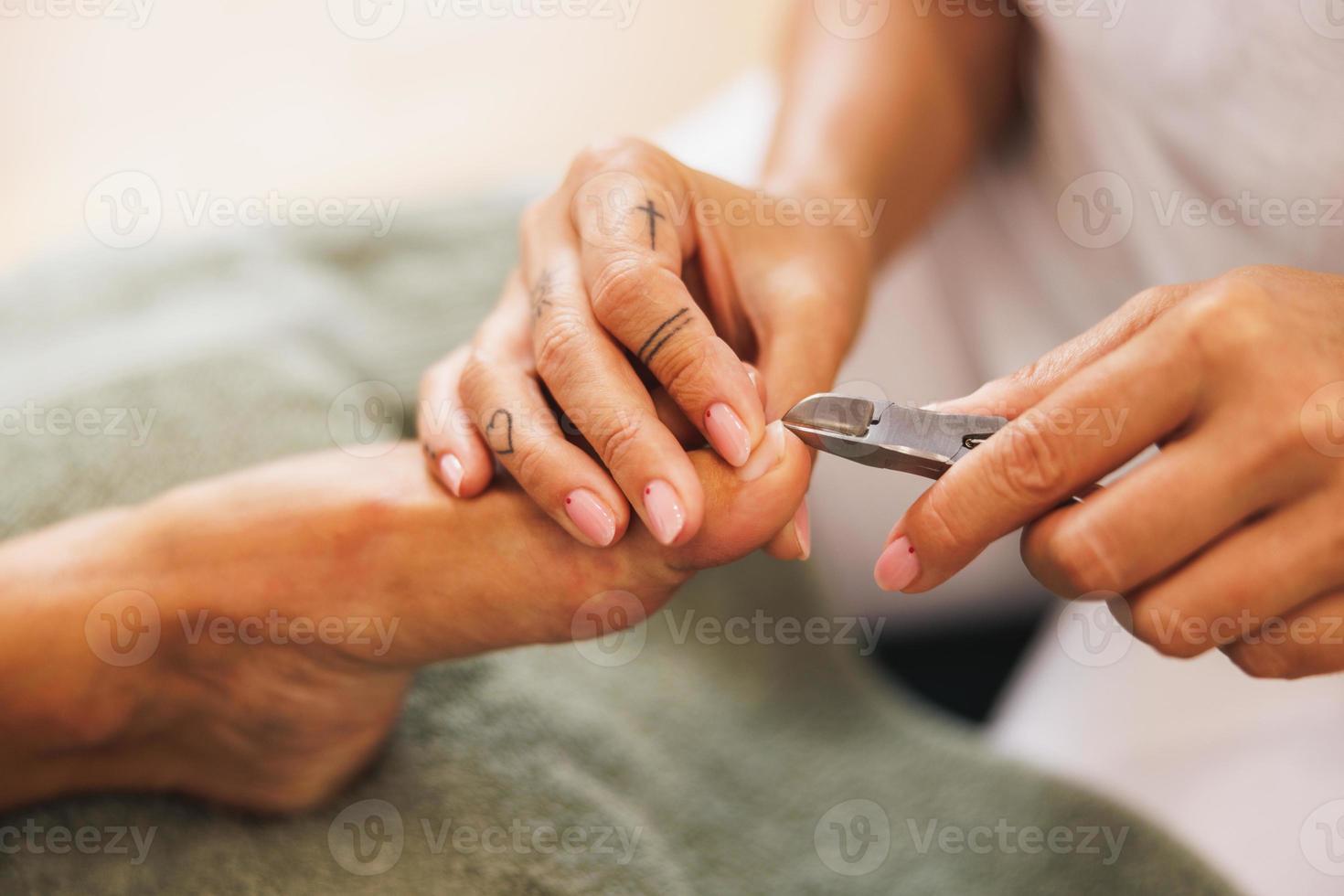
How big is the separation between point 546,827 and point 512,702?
0.41ft

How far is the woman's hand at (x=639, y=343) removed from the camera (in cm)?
67

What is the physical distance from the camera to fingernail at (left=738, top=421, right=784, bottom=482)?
26.3 inches

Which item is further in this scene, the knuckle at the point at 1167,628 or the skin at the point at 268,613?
the skin at the point at 268,613

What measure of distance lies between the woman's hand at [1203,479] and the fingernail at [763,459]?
0.11m

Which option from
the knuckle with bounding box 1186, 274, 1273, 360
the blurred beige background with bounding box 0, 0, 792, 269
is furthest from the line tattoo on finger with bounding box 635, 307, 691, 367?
the blurred beige background with bounding box 0, 0, 792, 269

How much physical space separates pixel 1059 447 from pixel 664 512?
24 centimetres

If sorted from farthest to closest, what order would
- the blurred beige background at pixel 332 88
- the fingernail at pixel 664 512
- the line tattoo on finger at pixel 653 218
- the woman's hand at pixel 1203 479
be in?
the blurred beige background at pixel 332 88, the line tattoo on finger at pixel 653 218, the fingernail at pixel 664 512, the woman's hand at pixel 1203 479

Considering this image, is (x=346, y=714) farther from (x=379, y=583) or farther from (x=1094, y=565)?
(x=1094, y=565)

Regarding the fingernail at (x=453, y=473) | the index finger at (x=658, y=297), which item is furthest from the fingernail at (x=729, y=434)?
the fingernail at (x=453, y=473)

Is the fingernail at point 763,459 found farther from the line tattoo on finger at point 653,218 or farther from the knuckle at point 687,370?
the line tattoo on finger at point 653,218

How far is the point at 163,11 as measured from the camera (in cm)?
251

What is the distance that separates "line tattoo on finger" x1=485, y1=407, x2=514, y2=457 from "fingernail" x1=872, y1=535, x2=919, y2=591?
27cm

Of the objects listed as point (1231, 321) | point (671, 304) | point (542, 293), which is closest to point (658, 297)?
point (671, 304)

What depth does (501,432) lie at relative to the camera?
28.7 inches
